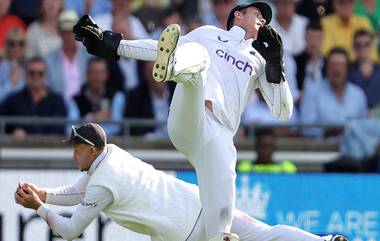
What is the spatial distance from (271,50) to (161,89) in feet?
16.5

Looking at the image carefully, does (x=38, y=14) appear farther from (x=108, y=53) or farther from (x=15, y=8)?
(x=108, y=53)

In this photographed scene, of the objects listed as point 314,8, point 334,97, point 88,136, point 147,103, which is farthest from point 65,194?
point 314,8

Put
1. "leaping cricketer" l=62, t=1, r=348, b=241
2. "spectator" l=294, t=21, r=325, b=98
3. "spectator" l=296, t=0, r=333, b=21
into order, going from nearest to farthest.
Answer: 1. "leaping cricketer" l=62, t=1, r=348, b=241
2. "spectator" l=294, t=21, r=325, b=98
3. "spectator" l=296, t=0, r=333, b=21

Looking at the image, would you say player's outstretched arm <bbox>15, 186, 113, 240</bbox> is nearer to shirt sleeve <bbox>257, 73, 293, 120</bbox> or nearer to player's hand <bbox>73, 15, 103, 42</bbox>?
player's hand <bbox>73, 15, 103, 42</bbox>

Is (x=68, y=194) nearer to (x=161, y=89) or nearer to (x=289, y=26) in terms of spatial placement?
(x=161, y=89)

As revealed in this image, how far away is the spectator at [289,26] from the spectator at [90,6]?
1802 mm

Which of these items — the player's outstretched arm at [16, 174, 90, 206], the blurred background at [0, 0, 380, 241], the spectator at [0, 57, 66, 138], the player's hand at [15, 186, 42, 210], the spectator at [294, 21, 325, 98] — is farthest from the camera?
the spectator at [294, 21, 325, 98]

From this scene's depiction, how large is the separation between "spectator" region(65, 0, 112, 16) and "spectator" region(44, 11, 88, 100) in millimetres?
165

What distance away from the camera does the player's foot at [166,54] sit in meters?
7.64

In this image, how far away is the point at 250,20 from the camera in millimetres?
8820

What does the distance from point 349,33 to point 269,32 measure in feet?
18.4

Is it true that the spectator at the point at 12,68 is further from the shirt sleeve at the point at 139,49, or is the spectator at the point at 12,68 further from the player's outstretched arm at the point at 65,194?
the shirt sleeve at the point at 139,49

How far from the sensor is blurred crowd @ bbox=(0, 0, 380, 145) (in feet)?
43.2

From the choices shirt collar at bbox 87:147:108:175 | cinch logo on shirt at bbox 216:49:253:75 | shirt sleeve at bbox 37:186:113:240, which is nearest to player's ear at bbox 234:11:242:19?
cinch logo on shirt at bbox 216:49:253:75
